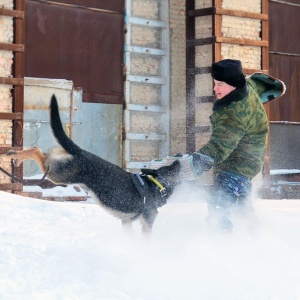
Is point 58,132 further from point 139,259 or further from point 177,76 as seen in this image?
point 177,76

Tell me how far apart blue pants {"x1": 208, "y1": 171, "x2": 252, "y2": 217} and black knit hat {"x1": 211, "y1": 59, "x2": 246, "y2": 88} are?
0.71 meters

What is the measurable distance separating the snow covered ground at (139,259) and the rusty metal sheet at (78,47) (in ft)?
16.6

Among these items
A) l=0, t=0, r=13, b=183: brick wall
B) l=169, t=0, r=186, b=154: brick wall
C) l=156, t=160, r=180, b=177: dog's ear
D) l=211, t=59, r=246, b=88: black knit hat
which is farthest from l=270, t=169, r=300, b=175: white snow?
l=156, t=160, r=180, b=177: dog's ear

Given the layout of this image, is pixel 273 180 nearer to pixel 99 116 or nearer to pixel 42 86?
pixel 99 116

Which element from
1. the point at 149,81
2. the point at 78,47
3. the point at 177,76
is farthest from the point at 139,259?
the point at 177,76

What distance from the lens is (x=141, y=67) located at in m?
12.4

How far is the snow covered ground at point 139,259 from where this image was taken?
452 cm

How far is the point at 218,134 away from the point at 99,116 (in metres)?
6.93

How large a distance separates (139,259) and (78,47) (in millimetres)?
7217

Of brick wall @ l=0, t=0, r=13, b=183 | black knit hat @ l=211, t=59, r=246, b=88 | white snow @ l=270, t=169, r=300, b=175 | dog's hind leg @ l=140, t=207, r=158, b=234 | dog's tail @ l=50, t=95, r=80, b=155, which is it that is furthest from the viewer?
white snow @ l=270, t=169, r=300, b=175

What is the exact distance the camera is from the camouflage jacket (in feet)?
17.5

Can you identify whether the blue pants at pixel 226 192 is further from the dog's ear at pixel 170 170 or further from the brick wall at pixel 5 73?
the brick wall at pixel 5 73

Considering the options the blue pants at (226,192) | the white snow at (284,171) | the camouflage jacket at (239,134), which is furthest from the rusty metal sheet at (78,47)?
the blue pants at (226,192)

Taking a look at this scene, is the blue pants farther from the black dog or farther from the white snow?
the white snow
